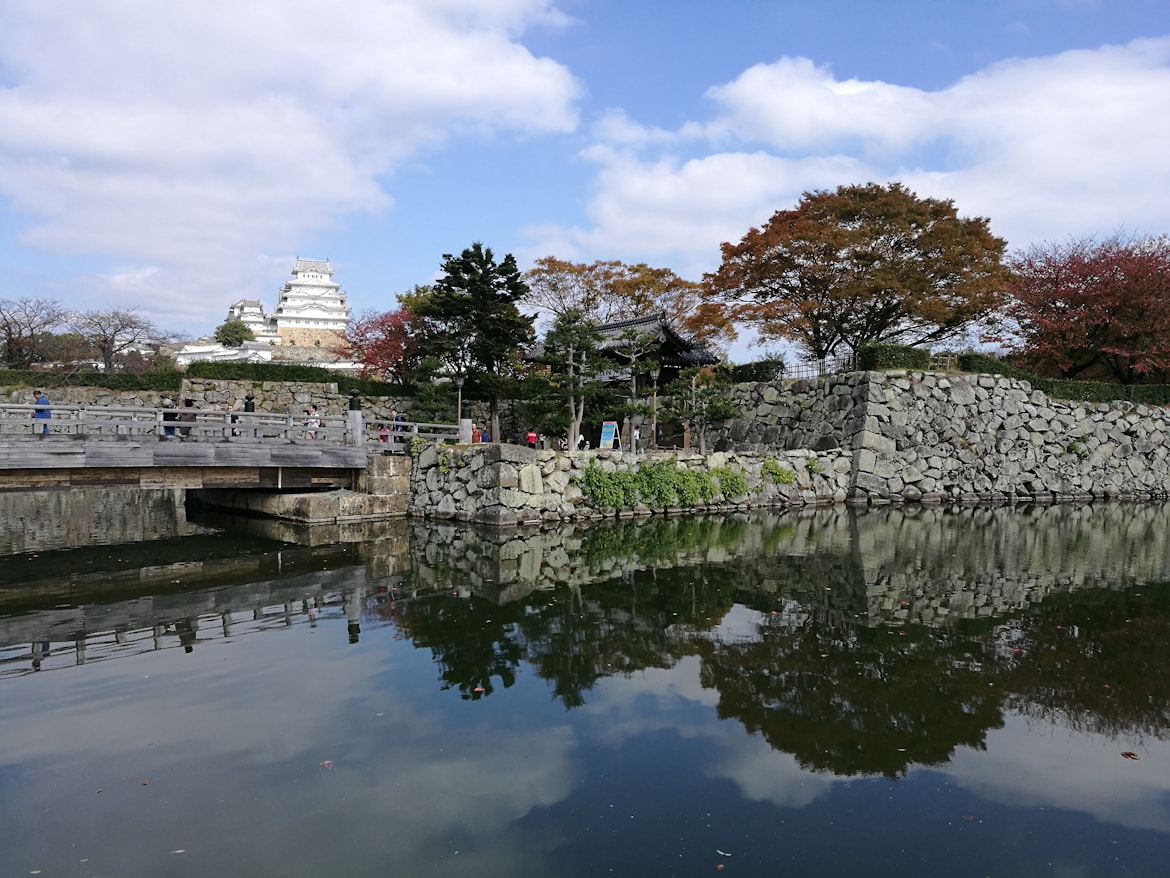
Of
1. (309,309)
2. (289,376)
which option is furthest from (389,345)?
(309,309)

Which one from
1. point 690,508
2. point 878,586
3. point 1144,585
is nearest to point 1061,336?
point 690,508

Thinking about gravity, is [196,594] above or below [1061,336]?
below

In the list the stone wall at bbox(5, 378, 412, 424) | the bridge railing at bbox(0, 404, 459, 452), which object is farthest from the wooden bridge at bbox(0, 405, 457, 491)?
the stone wall at bbox(5, 378, 412, 424)

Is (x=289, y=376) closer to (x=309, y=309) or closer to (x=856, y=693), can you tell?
(x=856, y=693)

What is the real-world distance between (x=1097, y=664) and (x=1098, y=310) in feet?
70.1

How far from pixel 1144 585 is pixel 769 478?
9.99 m

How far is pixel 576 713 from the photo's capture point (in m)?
5.79

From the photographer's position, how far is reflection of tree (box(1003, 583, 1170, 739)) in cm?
573

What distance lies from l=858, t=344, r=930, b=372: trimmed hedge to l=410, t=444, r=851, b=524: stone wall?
511 cm

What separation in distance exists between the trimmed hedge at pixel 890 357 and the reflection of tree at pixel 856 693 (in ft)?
51.3

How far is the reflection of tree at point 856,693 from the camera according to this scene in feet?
16.9

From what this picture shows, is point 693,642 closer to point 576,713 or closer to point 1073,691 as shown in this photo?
point 576,713

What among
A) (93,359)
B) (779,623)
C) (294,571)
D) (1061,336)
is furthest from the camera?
(93,359)

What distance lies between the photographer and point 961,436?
2242cm
